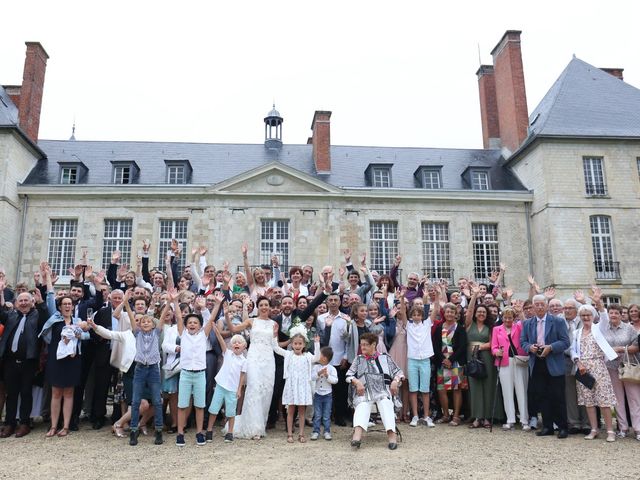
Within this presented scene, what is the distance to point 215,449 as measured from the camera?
6.03 meters

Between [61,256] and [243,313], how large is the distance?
1445 centimetres

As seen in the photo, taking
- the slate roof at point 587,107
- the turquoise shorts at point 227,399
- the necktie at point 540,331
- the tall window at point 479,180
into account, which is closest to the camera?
the turquoise shorts at point 227,399

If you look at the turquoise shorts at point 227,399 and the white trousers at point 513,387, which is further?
the white trousers at point 513,387

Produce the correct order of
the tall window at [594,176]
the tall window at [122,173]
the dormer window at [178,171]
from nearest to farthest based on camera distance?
A: the tall window at [594,176]
the tall window at [122,173]
the dormer window at [178,171]

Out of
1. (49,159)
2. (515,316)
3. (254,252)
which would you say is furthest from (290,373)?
(49,159)

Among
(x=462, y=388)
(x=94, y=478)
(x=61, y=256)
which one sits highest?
(x=61, y=256)

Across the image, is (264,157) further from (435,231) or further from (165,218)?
(435,231)

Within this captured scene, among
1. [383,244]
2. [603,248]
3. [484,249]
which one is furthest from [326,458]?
[603,248]

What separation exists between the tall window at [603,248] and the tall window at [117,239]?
1632cm

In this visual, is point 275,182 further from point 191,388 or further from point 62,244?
point 191,388

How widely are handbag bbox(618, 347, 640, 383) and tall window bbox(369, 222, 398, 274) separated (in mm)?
12908

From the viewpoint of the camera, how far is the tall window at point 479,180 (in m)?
21.0

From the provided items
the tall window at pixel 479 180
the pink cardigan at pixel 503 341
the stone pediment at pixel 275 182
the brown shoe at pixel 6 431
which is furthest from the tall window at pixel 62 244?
the pink cardigan at pixel 503 341

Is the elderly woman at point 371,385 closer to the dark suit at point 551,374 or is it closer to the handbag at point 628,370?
the dark suit at point 551,374
